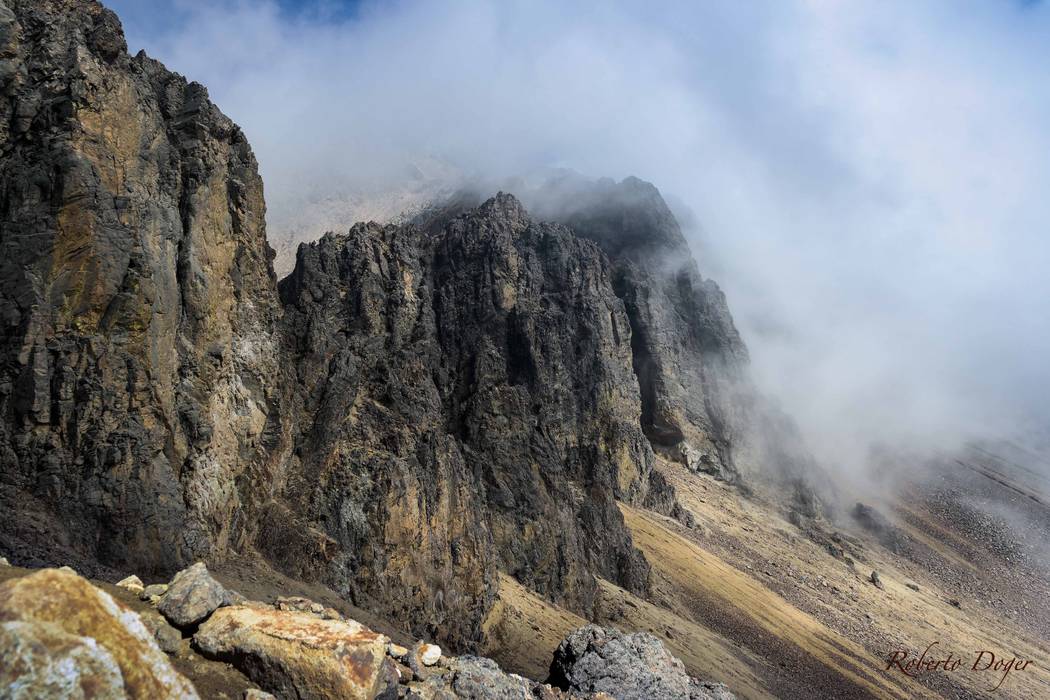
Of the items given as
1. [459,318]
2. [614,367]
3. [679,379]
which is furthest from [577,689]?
[679,379]

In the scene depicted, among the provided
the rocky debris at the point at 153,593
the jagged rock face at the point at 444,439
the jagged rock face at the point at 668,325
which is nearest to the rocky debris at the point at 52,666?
the rocky debris at the point at 153,593

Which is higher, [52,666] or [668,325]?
[668,325]

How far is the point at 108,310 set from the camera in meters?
19.2

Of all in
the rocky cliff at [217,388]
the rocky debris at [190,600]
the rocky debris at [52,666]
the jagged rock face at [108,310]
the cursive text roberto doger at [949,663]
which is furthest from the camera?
the cursive text roberto doger at [949,663]

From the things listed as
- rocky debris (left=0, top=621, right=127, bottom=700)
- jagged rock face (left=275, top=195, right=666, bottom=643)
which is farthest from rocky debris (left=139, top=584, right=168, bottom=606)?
jagged rock face (left=275, top=195, right=666, bottom=643)

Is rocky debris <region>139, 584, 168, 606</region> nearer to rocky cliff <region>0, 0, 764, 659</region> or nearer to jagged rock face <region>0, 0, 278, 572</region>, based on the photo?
rocky cliff <region>0, 0, 764, 659</region>

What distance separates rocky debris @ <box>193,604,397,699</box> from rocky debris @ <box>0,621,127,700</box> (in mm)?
3407

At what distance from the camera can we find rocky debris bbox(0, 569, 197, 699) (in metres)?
5.82

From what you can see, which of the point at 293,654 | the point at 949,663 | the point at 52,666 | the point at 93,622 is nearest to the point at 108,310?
the point at 293,654

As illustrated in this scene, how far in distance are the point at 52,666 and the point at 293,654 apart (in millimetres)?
4301

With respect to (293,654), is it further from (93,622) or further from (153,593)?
(93,622)

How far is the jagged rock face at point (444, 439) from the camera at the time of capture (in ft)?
91.6

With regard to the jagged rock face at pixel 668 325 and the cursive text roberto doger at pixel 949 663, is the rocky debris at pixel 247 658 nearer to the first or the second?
the cursive text roberto doger at pixel 949 663

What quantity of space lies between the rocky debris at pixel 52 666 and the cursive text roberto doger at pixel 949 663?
57.7 metres
